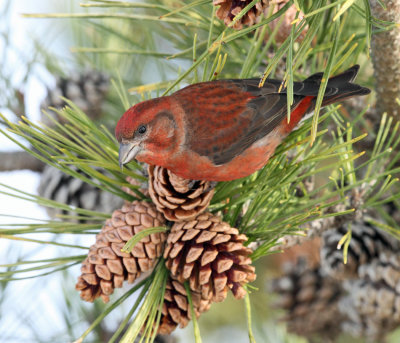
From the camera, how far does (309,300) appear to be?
1.82 m

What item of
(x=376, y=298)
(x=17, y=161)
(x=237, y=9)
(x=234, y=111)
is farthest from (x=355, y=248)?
(x=17, y=161)

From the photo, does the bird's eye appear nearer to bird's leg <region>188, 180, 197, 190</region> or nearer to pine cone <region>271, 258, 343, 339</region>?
bird's leg <region>188, 180, 197, 190</region>

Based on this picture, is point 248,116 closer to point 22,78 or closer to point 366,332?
point 366,332

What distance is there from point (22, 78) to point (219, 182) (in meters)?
1.04

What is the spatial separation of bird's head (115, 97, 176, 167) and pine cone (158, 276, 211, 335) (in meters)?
0.30

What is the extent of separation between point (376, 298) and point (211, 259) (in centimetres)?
78

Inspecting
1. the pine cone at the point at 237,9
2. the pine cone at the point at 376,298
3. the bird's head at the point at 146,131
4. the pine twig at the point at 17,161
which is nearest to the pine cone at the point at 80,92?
the pine twig at the point at 17,161

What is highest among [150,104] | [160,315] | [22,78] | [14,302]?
[22,78]

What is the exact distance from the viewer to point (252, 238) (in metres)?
1.09

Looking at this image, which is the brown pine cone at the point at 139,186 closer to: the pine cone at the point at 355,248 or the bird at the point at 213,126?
the bird at the point at 213,126

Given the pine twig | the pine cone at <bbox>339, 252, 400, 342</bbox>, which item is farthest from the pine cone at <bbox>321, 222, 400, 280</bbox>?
the pine twig

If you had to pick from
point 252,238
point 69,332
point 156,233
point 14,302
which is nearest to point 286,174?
point 252,238

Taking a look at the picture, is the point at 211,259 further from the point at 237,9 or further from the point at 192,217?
the point at 237,9

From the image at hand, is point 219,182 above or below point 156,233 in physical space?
above
